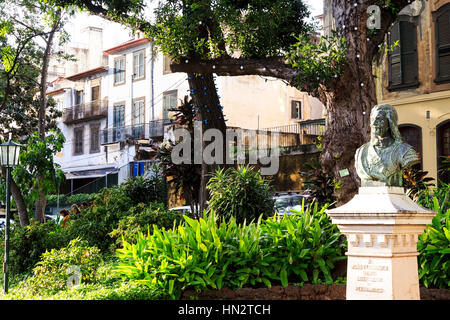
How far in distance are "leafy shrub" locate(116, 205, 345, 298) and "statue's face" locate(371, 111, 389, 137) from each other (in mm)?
2964

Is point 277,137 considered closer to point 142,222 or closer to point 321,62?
point 142,222

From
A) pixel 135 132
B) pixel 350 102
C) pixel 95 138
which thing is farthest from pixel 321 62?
pixel 95 138

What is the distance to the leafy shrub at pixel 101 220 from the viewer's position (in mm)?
13695

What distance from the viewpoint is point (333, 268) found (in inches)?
372

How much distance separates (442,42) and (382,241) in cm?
1327

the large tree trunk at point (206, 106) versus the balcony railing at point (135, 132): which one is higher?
the balcony railing at point (135, 132)

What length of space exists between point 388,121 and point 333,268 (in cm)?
335

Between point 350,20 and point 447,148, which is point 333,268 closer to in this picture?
point 350,20

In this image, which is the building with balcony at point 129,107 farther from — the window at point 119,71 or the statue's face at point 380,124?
the statue's face at point 380,124

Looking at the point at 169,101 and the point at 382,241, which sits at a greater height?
the point at 169,101

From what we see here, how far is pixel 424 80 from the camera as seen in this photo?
18.2m

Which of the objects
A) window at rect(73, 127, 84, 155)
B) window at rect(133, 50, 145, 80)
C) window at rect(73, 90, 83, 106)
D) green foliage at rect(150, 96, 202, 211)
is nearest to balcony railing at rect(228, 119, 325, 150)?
green foliage at rect(150, 96, 202, 211)

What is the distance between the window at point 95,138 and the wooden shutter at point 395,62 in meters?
23.0

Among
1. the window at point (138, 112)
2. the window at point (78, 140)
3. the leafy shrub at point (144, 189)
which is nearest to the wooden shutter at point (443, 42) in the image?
the leafy shrub at point (144, 189)
